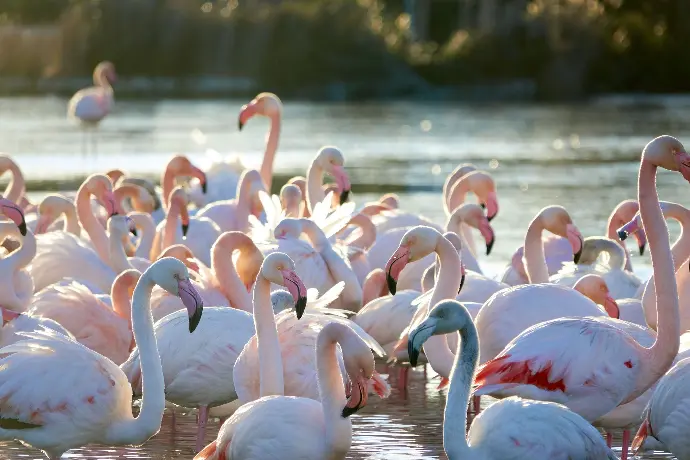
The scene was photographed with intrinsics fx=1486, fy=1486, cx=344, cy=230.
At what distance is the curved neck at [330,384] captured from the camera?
6.38 m

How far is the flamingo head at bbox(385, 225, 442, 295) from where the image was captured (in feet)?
25.6

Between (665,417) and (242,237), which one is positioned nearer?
(665,417)

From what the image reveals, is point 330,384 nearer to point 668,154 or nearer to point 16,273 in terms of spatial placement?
point 668,154

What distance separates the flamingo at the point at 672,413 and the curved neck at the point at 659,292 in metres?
0.38

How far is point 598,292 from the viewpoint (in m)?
8.86

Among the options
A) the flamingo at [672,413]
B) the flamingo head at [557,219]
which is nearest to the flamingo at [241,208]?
the flamingo head at [557,219]

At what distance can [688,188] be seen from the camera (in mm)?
21047

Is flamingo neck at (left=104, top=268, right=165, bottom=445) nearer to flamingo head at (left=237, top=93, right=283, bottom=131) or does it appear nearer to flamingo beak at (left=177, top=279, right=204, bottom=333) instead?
flamingo beak at (left=177, top=279, right=204, bottom=333)

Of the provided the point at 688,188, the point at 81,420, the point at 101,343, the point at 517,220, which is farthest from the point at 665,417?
the point at 688,188

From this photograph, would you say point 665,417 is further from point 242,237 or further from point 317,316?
point 242,237

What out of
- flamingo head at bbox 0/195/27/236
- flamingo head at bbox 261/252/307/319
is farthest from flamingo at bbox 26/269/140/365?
flamingo head at bbox 261/252/307/319

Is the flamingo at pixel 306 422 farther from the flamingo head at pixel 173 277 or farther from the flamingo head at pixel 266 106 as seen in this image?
the flamingo head at pixel 266 106

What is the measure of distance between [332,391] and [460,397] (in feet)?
1.97

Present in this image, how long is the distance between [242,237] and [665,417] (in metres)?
3.20
